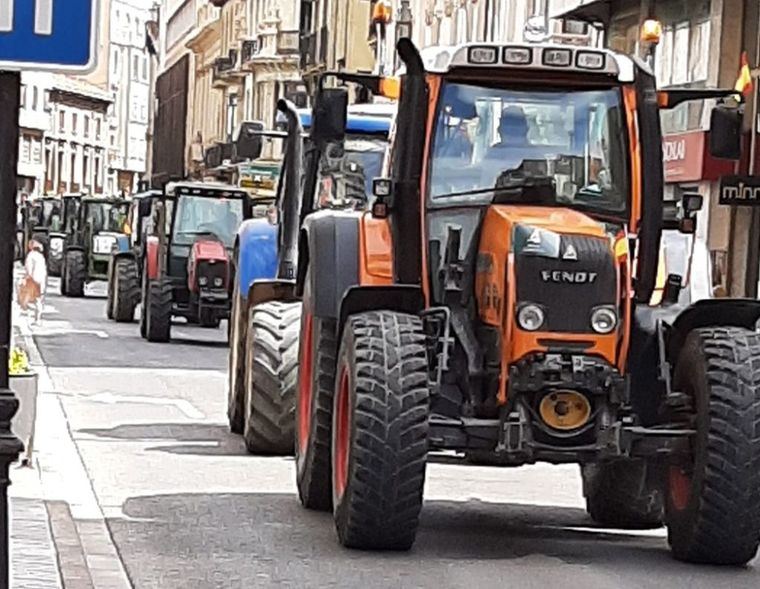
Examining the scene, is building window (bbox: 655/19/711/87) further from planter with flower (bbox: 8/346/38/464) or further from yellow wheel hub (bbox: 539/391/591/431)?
yellow wheel hub (bbox: 539/391/591/431)

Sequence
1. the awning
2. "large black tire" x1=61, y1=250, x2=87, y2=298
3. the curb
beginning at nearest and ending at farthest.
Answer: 1. the curb
2. the awning
3. "large black tire" x1=61, y1=250, x2=87, y2=298

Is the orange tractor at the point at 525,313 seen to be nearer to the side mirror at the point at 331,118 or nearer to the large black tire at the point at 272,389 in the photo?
the side mirror at the point at 331,118

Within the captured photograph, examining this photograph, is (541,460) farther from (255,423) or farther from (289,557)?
(255,423)

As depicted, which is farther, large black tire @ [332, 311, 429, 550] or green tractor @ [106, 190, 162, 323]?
green tractor @ [106, 190, 162, 323]

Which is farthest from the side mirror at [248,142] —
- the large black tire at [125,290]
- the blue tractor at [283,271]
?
the large black tire at [125,290]

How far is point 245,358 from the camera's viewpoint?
17.0 m

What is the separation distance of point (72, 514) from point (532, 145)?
327cm

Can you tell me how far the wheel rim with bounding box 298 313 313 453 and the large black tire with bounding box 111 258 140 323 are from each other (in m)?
21.8

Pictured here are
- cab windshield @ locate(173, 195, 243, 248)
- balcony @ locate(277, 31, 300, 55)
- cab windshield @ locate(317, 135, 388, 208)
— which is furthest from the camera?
balcony @ locate(277, 31, 300, 55)

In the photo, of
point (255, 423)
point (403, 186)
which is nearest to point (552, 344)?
point (403, 186)

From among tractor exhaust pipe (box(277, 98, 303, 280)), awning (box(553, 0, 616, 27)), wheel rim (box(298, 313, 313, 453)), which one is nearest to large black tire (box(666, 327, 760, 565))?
wheel rim (box(298, 313, 313, 453))

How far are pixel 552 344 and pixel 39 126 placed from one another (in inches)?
4227

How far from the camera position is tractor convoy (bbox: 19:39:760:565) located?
10805 millimetres

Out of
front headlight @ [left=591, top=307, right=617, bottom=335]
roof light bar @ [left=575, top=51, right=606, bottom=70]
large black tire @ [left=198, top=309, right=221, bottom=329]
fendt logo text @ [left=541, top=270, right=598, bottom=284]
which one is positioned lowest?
large black tire @ [left=198, top=309, right=221, bottom=329]
